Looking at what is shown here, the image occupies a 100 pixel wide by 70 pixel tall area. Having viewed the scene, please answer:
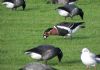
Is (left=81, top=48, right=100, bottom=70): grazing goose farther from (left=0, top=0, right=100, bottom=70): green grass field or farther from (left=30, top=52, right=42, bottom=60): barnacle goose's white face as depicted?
(left=30, top=52, right=42, bottom=60): barnacle goose's white face

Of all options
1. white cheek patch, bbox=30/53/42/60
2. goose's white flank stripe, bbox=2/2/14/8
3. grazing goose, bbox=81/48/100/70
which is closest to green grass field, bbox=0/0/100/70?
goose's white flank stripe, bbox=2/2/14/8

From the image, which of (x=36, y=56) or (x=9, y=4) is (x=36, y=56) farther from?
(x=9, y=4)

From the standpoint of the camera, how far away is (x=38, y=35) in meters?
→ 21.9

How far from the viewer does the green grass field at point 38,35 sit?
665 inches

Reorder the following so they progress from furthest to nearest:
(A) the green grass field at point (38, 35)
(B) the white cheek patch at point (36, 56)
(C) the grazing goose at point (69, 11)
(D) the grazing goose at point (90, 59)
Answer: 1. (C) the grazing goose at point (69, 11)
2. (A) the green grass field at point (38, 35)
3. (B) the white cheek patch at point (36, 56)
4. (D) the grazing goose at point (90, 59)

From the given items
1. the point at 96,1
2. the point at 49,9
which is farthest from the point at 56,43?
the point at 96,1

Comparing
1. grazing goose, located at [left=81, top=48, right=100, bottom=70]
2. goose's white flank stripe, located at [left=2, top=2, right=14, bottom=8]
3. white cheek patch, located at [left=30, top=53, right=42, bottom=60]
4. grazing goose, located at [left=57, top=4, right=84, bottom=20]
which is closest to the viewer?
grazing goose, located at [left=81, top=48, right=100, bottom=70]

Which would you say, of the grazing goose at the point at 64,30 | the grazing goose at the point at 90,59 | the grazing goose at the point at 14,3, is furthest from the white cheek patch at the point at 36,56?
the grazing goose at the point at 14,3

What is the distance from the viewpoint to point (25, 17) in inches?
1067

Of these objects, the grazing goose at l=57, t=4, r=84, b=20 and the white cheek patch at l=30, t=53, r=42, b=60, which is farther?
the grazing goose at l=57, t=4, r=84, b=20

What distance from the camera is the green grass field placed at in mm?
16891

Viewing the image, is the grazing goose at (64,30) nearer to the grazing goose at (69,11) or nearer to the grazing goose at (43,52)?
the grazing goose at (43,52)

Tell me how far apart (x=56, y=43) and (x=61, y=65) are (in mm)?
3935

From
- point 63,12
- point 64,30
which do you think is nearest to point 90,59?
point 64,30
